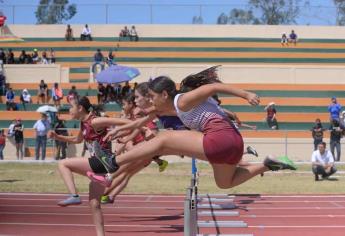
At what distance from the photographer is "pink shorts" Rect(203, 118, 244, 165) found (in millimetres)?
5773

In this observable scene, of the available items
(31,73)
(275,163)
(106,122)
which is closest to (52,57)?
(31,73)

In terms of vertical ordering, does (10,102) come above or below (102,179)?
below

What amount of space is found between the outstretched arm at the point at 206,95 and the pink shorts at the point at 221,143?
10.6 inches

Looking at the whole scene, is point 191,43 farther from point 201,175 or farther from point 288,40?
point 201,175

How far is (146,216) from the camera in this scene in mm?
10227

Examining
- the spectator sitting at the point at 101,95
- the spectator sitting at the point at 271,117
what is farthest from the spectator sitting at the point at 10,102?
the spectator sitting at the point at 271,117

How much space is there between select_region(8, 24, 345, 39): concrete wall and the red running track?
92.1ft

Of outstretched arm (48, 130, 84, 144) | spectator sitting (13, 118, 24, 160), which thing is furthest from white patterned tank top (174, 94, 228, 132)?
spectator sitting (13, 118, 24, 160)

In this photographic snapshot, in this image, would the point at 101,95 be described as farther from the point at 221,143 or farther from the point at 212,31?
the point at 221,143

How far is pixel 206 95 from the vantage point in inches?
225

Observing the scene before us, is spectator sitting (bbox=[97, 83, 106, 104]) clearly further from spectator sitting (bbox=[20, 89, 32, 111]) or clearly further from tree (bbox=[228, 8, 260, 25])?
tree (bbox=[228, 8, 260, 25])

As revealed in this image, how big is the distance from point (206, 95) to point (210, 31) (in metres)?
35.1

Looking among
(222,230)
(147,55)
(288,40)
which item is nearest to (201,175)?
(222,230)

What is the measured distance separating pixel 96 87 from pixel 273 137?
31.8ft
